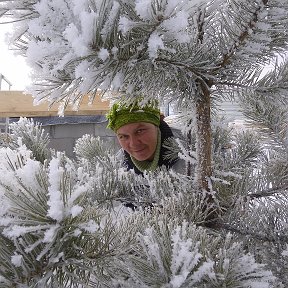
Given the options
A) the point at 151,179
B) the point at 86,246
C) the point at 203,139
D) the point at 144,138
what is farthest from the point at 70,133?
the point at 86,246

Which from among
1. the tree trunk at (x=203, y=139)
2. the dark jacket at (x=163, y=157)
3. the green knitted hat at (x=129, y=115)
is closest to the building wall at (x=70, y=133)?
the dark jacket at (x=163, y=157)

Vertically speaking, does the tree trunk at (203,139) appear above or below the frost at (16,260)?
above

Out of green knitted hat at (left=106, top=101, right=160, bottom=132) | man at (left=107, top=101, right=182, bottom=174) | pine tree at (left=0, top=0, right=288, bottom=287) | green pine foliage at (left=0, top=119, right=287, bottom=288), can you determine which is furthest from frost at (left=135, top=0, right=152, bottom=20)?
man at (left=107, top=101, right=182, bottom=174)

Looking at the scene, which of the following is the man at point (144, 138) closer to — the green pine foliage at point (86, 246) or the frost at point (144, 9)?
the green pine foliage at point (86, 246)

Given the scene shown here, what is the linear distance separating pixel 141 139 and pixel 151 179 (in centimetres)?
47

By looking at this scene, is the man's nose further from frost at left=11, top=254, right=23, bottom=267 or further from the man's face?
frost at left=11, top=254, right=23, bottom=267

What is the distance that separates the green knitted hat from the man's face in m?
0.04

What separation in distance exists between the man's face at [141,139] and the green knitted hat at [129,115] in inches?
1.4

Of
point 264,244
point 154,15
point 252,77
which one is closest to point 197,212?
point 264,244

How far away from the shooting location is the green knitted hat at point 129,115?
1017mm

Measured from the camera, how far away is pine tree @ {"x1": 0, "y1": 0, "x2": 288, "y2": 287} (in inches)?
16.2

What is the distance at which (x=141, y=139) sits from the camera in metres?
1.19

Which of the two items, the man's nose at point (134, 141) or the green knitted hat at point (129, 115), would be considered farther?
the man's nose at point (134, 141)

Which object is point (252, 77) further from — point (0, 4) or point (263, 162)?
point (0, 4)
